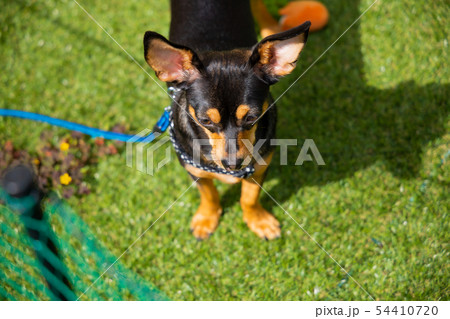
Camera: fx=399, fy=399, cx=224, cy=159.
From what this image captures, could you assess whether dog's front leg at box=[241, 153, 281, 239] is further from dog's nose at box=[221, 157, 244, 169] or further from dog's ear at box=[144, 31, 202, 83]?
dog's ear at box=[144, 31, 202, 83]

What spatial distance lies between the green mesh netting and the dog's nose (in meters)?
1.68

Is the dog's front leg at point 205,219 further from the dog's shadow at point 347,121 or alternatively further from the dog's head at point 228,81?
the dog's head at point 228,81

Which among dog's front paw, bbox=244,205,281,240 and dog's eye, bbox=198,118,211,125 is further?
dog's front paw, bbox=244,205,281,240

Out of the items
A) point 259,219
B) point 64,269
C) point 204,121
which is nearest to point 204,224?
point 259,219

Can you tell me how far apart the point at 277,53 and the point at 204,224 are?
190 cm

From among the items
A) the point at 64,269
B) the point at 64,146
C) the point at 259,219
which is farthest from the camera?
the point at 64,146

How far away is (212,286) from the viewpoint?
12.0 ft

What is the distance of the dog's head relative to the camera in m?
2.55

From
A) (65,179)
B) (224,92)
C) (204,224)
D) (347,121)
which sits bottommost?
(347,121)

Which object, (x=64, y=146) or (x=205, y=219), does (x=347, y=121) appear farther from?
(x=64, y=146)

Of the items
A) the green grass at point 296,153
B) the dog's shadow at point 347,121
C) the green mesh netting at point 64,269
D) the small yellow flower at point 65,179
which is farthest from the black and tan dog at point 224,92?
the small yellow flower at point 65,179

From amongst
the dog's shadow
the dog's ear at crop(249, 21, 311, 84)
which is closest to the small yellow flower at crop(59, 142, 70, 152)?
the dog's shadow

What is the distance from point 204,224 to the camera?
12.6ft
